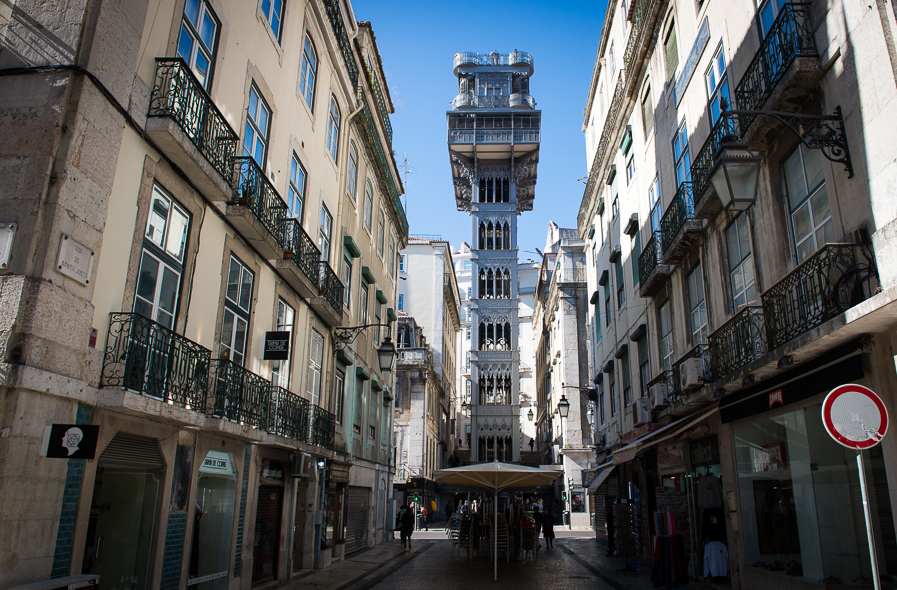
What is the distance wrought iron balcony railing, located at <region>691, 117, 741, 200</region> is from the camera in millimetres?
10562

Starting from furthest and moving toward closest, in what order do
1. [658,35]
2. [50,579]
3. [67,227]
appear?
[658,35], [67,227], [50,579]

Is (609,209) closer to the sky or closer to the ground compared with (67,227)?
closer to the sky

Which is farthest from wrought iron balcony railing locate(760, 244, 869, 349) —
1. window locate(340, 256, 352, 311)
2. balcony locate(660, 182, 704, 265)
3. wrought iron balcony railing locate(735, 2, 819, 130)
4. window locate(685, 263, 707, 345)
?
window locate(340, 256, 352, 311)

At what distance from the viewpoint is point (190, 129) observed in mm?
8602

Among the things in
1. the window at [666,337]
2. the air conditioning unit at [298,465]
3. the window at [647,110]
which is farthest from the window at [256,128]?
the window at [647,110]

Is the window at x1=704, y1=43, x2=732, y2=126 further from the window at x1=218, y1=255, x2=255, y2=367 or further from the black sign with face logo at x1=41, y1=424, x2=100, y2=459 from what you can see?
the black sign with face logo at x1=41, y1=424, x2=100, y2=459

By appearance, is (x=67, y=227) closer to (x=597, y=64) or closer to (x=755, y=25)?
(x=755, y=25)

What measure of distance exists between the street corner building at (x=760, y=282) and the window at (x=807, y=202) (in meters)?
0.03

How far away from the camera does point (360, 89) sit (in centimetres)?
1928

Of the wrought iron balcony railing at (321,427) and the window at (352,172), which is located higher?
the window at (352,172)

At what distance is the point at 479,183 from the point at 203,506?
56.7 m

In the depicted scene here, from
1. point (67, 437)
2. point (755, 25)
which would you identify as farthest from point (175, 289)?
point (755, 25)

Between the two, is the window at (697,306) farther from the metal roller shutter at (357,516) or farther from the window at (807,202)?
the metal roller shutter at (357,516)

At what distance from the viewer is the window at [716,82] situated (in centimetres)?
1164
